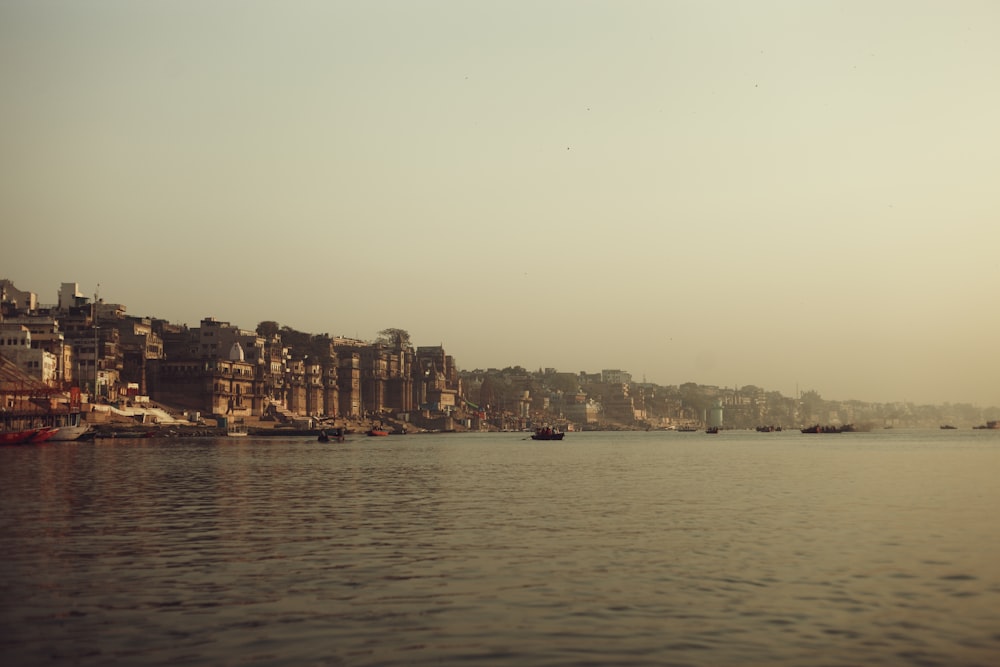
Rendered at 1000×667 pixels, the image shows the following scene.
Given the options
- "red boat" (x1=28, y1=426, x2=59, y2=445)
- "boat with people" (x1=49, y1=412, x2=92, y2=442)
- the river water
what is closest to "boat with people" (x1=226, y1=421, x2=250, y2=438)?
"boat with people" (x1=49, y1=412, x2=92, y2=442)

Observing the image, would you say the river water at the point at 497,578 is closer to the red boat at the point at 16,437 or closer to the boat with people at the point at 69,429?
the red boat at the point at 16,437

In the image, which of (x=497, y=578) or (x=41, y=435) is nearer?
(x=497, y=578)

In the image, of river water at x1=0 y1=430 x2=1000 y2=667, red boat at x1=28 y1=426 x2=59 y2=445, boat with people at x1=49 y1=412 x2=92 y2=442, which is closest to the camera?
river water at x1=0 y1=430 x2=1000 y2=667

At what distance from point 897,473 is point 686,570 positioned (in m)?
49.0

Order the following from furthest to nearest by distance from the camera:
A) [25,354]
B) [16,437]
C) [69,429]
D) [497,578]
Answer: [25,354], [69,429], [16,437], [497,578]

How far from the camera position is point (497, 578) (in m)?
23.2

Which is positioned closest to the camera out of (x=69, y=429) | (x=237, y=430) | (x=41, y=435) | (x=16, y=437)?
(x=16, y=437)

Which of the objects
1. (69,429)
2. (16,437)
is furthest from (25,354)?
(16,437)

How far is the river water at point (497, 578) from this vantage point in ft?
55.1

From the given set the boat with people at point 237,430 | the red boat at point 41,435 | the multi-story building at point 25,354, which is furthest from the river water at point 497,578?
the boat with people at point 237,430

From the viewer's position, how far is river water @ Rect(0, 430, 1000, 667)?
16.8 metres

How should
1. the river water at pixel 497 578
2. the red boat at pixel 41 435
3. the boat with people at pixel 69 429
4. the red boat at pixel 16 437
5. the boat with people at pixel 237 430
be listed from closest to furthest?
the river water at pixel 497 578 < the red boat at pixel 16 437 < the red boat at pixel 41 435 < the boat with people at pixel 69 429 < the boat with people at pixel 237 430

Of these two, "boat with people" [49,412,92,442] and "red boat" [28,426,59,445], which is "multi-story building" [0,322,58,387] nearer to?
"boat with people" [49,412,92,442]

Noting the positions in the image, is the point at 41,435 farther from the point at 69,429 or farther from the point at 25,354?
the point at 25,354
